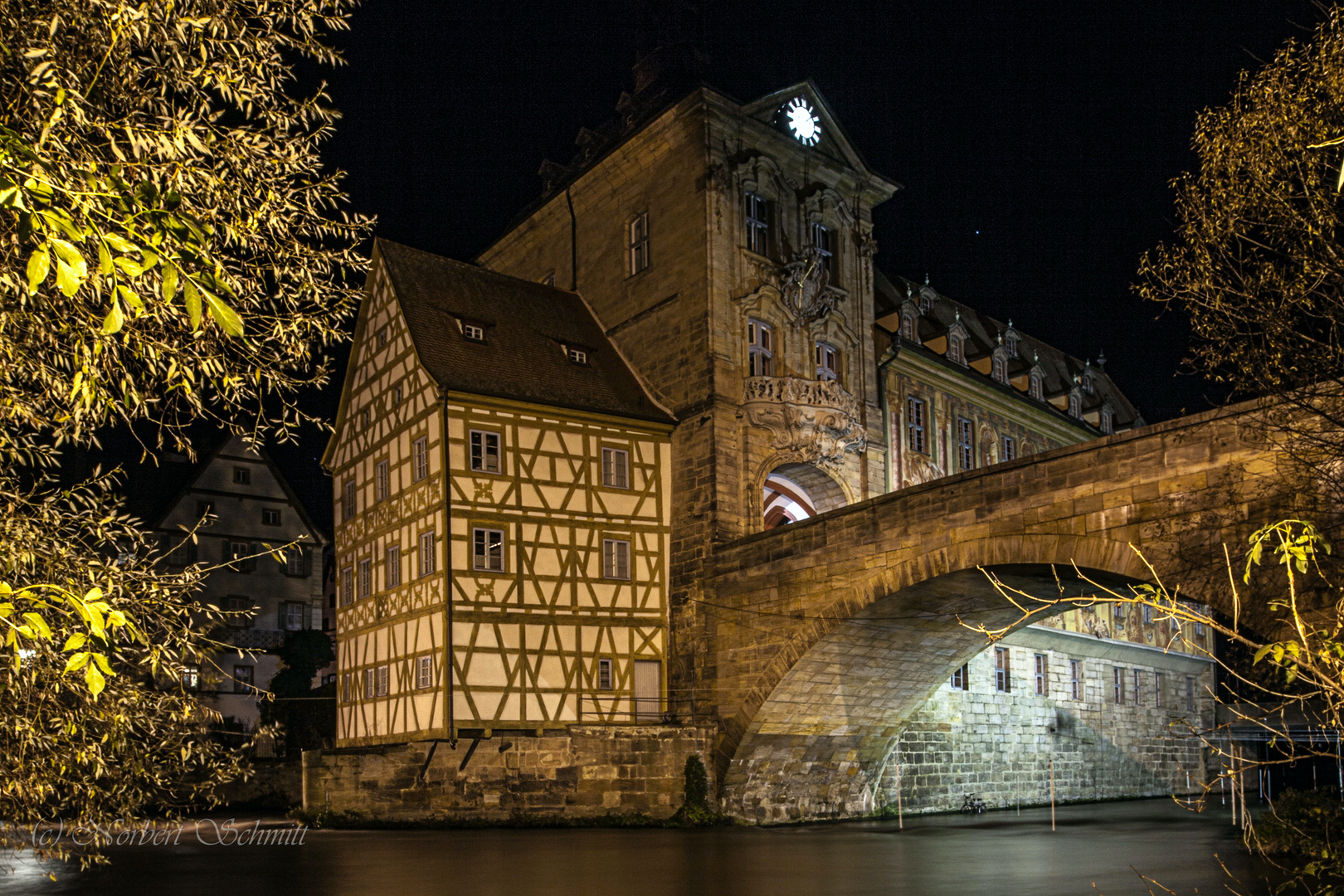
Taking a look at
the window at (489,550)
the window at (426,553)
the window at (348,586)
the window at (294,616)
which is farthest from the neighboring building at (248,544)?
the window at (489,550)

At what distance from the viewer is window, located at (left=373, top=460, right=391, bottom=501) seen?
26.9m

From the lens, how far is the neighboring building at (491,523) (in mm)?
24031

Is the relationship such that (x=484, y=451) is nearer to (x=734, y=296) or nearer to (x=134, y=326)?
(x=734, y=296)

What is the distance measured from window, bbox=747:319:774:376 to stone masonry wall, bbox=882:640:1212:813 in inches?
346

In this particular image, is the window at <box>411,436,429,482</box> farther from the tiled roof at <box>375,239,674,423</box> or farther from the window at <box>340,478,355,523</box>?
the window at <box>340,478,355,523</box>

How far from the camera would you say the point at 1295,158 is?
10773 millimetres

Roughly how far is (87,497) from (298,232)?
203 centimetres

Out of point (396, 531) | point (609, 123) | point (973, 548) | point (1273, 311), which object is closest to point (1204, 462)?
point (973, 548)

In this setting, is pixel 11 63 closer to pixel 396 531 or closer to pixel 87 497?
pixel 87 497

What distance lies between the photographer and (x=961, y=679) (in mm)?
30719

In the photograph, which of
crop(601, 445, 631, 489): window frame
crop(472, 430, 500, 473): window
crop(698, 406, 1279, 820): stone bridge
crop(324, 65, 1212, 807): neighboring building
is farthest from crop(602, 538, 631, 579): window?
crop(472, 430, 500, 473): window

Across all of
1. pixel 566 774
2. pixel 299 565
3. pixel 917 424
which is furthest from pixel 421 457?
pixel 299 565

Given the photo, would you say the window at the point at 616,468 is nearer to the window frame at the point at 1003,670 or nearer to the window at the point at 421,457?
the window at the point at 421,457

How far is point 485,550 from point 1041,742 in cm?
1770
